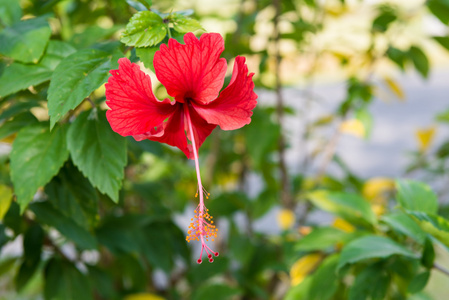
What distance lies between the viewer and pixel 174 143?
466 millimetres

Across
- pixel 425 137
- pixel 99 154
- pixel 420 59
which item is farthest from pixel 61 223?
pixel 425 137

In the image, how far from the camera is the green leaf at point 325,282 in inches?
27.2

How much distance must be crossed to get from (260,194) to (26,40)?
31.8 inches

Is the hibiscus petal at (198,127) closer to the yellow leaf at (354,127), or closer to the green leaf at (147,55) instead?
the green leaf at (147,55)

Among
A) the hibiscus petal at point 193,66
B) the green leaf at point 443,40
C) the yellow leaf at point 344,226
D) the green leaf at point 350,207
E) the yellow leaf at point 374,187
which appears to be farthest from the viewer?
the yellow leaf at point 374,187

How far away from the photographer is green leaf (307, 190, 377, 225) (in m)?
0.72

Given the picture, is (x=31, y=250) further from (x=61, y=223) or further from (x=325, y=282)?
(x=325, y=282)

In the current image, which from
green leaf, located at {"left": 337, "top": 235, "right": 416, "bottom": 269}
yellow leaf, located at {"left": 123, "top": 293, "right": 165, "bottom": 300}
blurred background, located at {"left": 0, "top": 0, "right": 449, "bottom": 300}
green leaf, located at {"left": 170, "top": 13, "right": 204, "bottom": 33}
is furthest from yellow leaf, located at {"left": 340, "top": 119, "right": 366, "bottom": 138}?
green leaf, located at {"left": 170, "top": 13, "right": 204, "bottom": 33}

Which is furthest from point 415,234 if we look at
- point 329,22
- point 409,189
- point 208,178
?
point 329,22

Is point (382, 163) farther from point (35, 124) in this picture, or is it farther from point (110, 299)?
point (35, 124)

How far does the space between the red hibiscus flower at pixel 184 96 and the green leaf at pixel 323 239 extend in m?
0.31

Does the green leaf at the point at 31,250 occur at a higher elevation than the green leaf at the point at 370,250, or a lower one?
lower

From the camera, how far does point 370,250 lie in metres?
0.58

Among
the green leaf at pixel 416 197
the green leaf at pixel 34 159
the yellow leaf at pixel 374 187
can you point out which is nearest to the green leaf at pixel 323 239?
the green leaf at pixel 416 197
